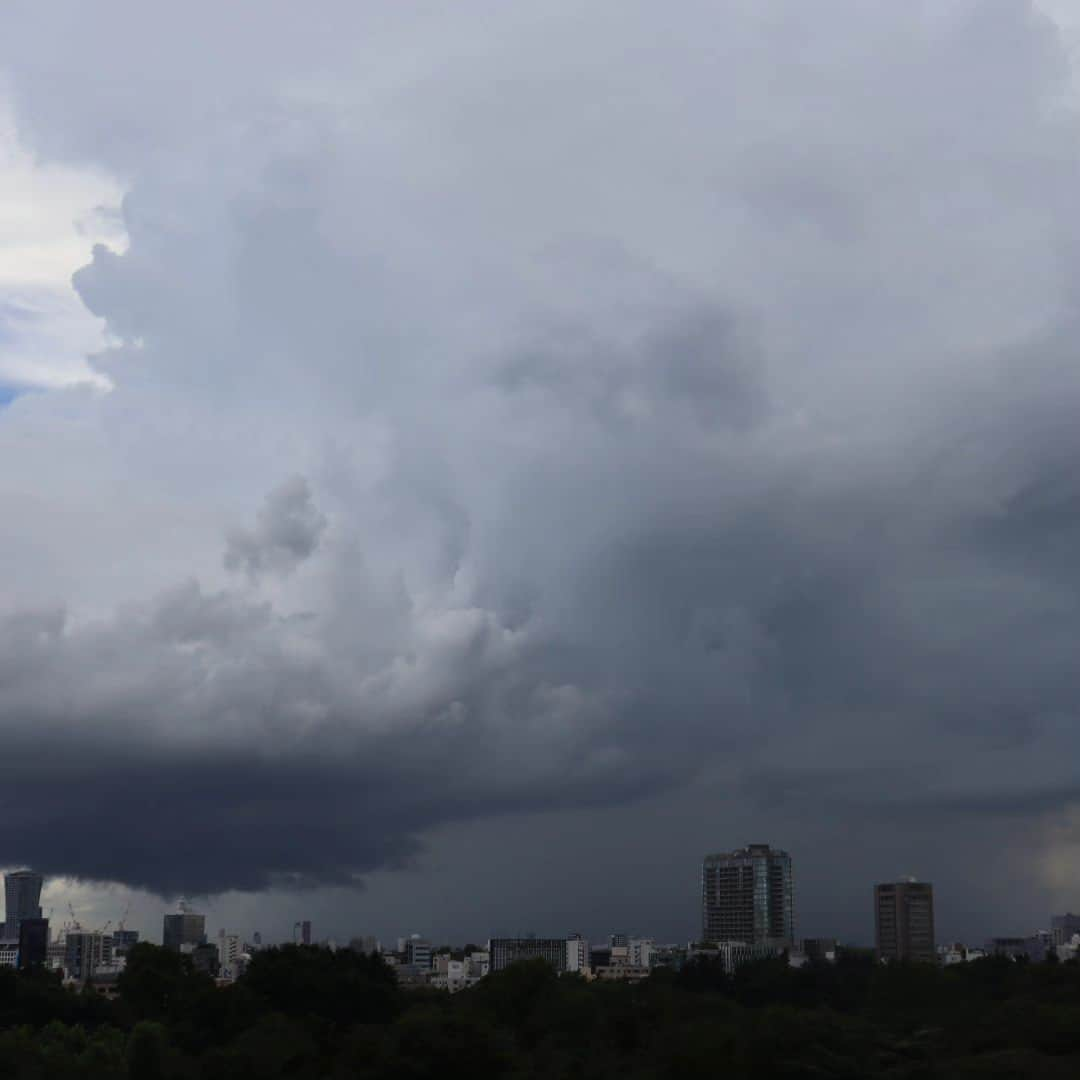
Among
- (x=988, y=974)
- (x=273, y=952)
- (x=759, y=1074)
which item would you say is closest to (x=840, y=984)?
(x=988, y=974)

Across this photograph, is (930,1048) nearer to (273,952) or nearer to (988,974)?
(273,952)

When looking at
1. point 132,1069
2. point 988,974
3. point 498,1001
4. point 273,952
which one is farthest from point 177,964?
point 988,974

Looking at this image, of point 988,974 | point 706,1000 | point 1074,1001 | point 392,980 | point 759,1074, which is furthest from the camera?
point 988,974

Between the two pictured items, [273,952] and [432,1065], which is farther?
[273,952]

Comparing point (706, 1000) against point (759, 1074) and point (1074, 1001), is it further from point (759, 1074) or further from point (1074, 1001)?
point (759, 1074)

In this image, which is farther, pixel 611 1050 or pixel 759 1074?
pixel 611 1050

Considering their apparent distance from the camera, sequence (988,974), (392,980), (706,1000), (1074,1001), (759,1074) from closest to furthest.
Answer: (759,1074), (1074,1001), (706,1000), (392,980), (988,974)
